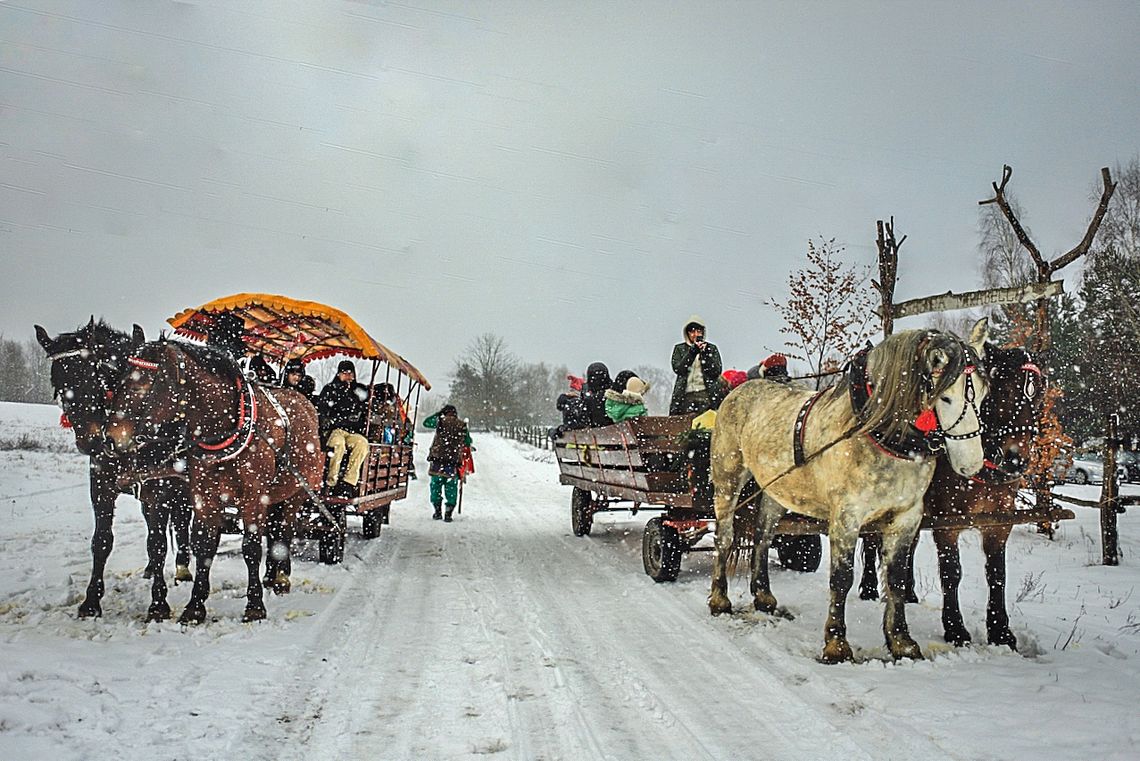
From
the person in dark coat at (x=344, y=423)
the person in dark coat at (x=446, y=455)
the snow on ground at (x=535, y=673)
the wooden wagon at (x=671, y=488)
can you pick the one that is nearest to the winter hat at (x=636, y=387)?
the wooden wagon at (x=671, y=488)

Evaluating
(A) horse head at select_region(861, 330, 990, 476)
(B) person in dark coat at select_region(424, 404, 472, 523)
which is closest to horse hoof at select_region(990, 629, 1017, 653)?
(A) horse head at select_region(861, 330, 990, 476)

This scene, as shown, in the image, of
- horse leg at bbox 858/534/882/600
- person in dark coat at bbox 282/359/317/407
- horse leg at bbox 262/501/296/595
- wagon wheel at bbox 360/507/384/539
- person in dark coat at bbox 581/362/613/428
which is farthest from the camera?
person in dark coat at bbox 581/362/613/428

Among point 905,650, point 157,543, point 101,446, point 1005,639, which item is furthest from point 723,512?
point 101,446

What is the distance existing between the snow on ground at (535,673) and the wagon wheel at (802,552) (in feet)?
0.94

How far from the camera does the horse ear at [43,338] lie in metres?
4.46

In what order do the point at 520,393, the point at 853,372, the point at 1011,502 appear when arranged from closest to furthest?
the point at 853,372 < the point at 1011,502 < the point at 520,393

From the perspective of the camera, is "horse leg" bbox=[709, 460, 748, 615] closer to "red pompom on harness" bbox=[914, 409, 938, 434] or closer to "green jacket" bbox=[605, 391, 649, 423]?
"red pompom on harness" bbox=[914, 409, 938, 434]

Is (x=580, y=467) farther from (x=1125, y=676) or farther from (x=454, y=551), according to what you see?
(x=1125, y=676)

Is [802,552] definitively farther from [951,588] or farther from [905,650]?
[905,650]

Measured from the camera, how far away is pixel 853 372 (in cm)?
431

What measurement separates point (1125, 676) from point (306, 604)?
18.2 ft

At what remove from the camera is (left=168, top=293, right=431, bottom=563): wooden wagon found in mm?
7184

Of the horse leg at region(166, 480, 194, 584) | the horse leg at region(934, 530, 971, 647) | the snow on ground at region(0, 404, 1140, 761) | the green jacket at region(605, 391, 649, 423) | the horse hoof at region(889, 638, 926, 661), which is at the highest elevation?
the green jacket at region(605, 391, 649, 423)

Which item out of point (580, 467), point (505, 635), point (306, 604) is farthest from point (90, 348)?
point (580, 467)
